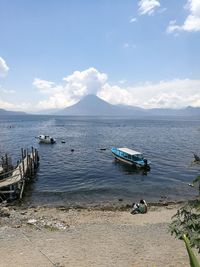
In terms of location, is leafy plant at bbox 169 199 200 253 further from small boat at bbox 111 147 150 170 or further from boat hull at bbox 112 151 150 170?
small boat at bbox 111 147 150 170

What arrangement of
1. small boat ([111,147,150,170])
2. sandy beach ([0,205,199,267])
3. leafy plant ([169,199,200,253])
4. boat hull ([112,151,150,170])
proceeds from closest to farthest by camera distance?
leafy plant ([169,199,200,253]), sandy beach ([0,205,199,267]), boat hull ([112,151,150,170]), small boat ([111,147,150,170])

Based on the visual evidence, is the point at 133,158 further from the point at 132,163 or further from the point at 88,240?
the point at 88,240

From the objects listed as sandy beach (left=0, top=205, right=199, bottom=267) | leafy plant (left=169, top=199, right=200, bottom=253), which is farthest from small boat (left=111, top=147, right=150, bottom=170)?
leafy plant (left=169, top=199, right=200, bottom=253)

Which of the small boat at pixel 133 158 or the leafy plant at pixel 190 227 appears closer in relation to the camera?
the leafy plant at pixel 190 227

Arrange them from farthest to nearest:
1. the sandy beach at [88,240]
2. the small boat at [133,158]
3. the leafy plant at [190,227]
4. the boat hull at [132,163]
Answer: the small boat at [133,158], the boat hull at [132,163], the sandy beach at [88,240], the leafy plant at [190,227]

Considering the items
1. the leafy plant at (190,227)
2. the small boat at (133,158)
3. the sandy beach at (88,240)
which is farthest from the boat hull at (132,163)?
the leafy plant at (190,227)

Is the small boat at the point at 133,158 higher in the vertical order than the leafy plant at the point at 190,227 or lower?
lower

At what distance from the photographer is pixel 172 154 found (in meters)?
62.4

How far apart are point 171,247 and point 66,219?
379 inches

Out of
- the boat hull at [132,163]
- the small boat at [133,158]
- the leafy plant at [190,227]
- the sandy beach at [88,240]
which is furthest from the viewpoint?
the small boat at [133,158]

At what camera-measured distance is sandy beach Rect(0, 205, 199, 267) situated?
16.4 meters

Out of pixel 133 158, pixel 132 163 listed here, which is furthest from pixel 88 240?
pixel 133 158

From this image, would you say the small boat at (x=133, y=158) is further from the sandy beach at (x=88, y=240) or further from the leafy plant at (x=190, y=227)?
the leafy plant at (x=190, y=227)

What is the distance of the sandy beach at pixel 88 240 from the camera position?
16.4 m
